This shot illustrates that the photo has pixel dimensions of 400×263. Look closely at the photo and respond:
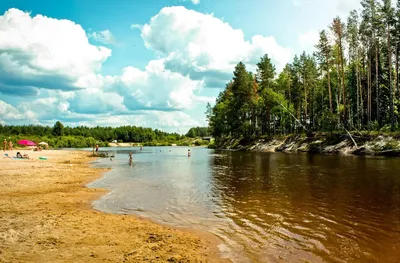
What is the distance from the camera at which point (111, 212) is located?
1378 cm

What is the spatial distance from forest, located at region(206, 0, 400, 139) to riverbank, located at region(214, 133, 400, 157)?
8.74 ft

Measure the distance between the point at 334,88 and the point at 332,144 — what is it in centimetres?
2112

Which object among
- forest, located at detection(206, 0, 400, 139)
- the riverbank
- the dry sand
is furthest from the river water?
forest, located at detection(206, 0, 400, 139)

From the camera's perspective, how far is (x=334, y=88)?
71.2m

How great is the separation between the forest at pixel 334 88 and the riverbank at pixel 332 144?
2665 mm

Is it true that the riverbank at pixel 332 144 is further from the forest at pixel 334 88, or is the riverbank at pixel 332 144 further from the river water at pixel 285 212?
the river water at pixel 285 212

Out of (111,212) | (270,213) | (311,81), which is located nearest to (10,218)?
(111,212)

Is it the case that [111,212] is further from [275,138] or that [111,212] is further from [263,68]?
[263,68]

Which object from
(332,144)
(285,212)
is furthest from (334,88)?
(285,212)

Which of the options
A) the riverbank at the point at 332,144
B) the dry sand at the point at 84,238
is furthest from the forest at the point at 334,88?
the dry sand at the point at 84,238

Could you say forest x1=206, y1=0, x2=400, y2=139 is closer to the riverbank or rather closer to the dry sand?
the riverbank

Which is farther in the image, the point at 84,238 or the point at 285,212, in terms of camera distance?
the point at 285,212

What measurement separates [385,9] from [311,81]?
3052cm

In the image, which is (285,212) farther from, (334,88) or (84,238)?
(334,88)
